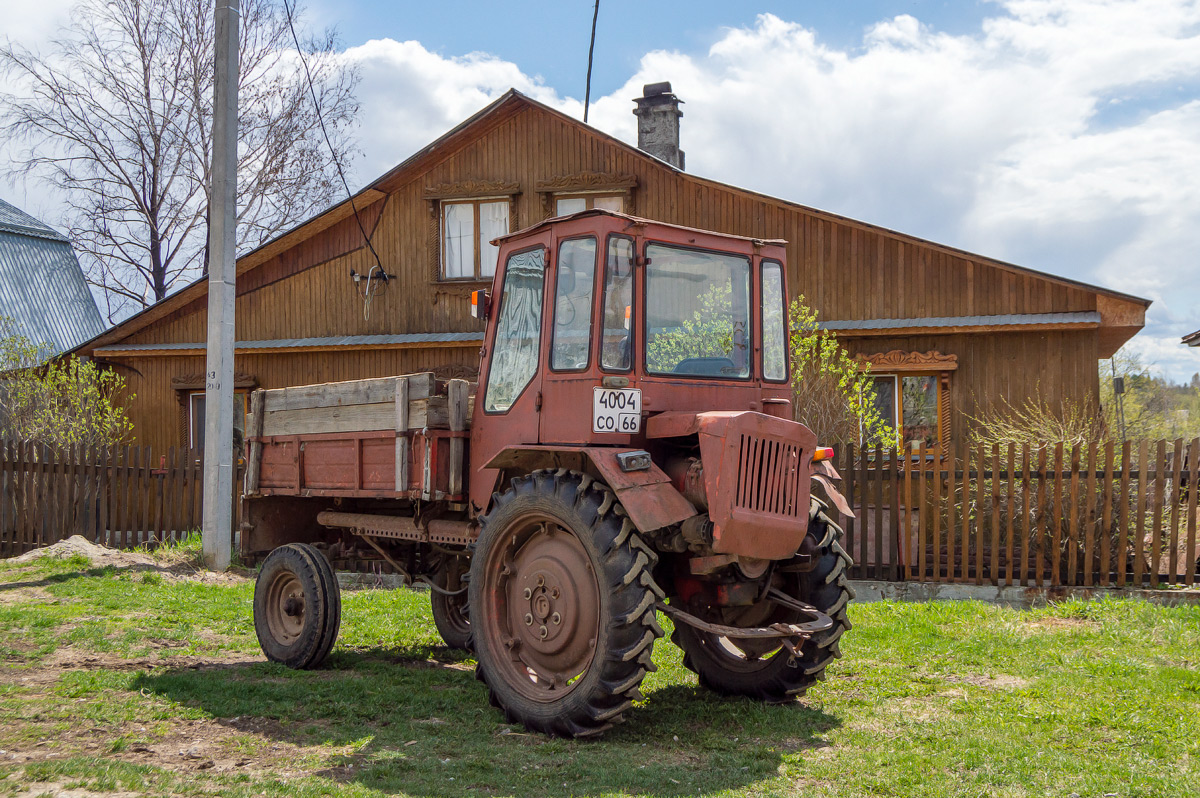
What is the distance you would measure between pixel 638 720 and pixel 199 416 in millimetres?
15189

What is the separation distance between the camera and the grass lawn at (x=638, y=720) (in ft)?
15.1

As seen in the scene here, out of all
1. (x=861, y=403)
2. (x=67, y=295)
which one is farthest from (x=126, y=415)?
(x=861, y=403)

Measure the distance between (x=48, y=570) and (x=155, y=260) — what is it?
786 inches

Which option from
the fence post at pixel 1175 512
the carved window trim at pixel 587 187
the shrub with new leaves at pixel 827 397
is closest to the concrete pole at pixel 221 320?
the carved window trim at pixel 587 187

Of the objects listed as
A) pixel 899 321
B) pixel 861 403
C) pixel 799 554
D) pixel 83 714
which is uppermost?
pixel 899 321

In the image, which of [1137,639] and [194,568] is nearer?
[1137,639]

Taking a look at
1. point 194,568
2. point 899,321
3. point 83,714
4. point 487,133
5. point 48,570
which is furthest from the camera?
point 487,133

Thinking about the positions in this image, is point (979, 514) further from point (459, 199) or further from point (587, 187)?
point (459, 199)

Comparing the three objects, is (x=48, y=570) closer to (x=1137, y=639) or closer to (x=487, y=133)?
(x=487, y=133)

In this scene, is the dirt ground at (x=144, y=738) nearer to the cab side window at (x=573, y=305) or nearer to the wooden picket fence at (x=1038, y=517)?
the cab side window at (x=573, y=305)

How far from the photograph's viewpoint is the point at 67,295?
28.0m

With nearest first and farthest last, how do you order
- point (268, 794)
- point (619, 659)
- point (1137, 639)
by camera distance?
point (268, 794) < point (619, 659) < point (1137, 639)

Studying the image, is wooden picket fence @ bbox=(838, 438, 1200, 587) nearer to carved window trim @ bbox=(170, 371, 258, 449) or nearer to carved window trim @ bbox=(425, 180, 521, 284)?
carved window trim @ bbox=(425, 180, 521, 284)

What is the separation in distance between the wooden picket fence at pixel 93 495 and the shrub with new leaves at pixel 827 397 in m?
8.25
